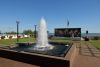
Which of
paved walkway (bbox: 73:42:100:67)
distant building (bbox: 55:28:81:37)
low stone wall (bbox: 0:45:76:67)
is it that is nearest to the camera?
low stone wall (bbox: 0:45:76:67)

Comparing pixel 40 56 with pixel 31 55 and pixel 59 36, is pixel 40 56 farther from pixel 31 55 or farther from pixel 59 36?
pixel 59 36

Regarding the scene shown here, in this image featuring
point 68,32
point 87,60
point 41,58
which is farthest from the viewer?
point 68,32

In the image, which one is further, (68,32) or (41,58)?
(68,32)

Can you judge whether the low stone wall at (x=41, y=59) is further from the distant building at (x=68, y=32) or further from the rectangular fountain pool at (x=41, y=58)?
the distant building at (x=68, y=32)

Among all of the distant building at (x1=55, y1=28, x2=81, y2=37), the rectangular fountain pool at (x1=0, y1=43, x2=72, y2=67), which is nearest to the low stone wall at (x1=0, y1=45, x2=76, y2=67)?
the rectangular fountain pool at (x1=0, y1=43, x2=72, y2=67)

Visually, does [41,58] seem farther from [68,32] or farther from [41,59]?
[68,32]

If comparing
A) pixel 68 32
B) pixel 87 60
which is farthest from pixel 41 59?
pixel 68 32

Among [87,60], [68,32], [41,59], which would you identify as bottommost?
[87,60]

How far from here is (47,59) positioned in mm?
8734

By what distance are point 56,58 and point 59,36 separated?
1530 inches

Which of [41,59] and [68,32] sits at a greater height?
[68,32]

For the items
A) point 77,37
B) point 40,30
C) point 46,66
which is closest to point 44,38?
point 40,30

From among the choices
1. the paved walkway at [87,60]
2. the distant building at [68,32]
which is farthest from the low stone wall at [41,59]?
the distant building at [68,32]

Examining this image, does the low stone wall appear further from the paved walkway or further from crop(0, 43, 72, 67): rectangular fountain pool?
the paved walkway
